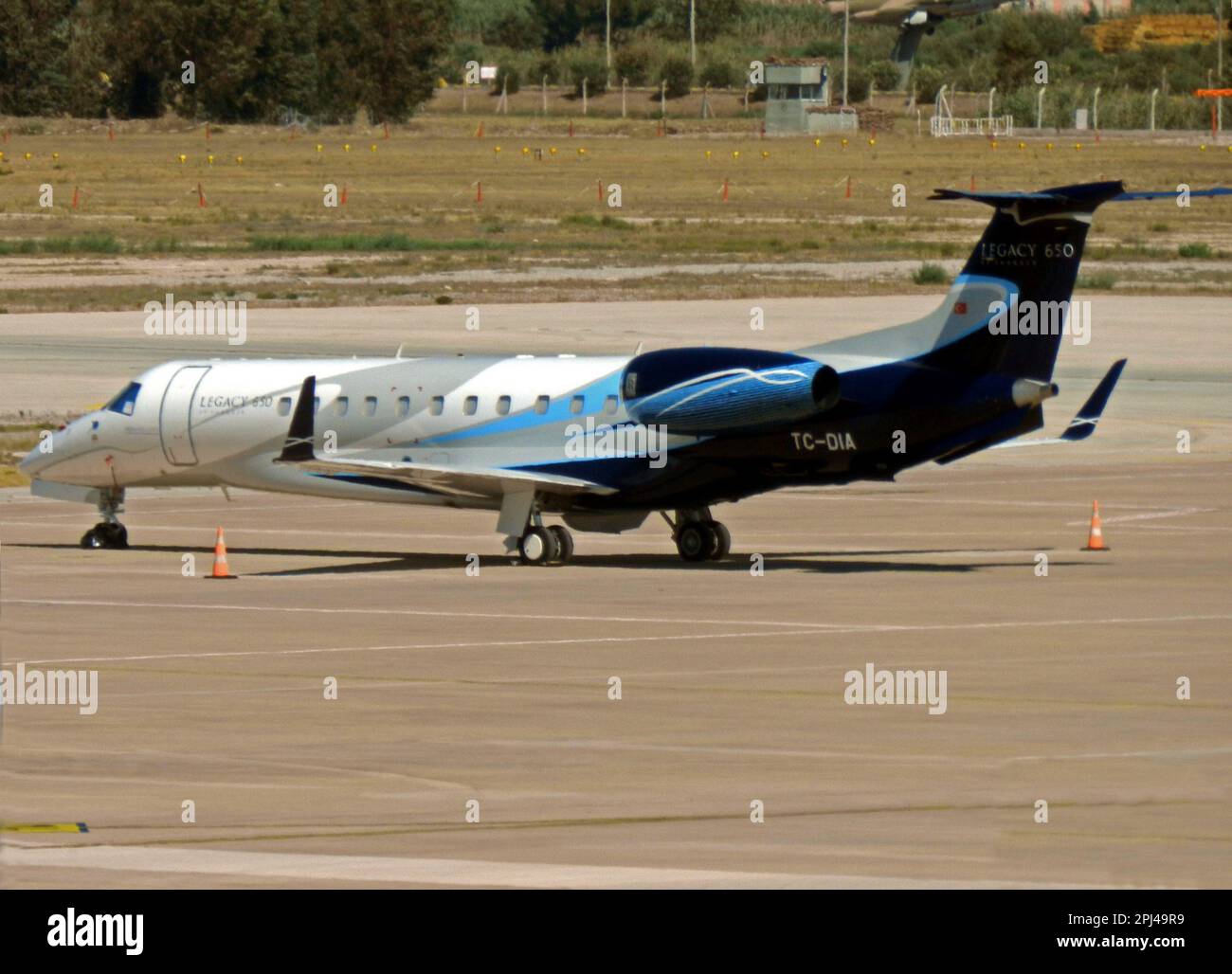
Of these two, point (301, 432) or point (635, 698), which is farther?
point (301, 432)

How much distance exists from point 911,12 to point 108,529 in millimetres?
158286

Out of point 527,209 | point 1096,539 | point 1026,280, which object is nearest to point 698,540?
point 1096,539

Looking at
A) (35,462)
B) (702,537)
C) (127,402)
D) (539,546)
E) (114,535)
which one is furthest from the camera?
(35,462)

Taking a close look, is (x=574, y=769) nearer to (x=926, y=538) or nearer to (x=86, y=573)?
(x=86, y=573)

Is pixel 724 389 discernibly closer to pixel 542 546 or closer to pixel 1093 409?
pixel 542 546

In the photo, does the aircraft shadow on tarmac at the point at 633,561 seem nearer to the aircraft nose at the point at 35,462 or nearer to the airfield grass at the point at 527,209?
the aircraft nose at the point at 35,462

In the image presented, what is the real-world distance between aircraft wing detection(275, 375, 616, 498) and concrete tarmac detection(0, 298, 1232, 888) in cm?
114

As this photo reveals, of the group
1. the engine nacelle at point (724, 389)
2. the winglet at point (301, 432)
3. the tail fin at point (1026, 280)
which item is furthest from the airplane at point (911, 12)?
the winglet at point (301, 432)

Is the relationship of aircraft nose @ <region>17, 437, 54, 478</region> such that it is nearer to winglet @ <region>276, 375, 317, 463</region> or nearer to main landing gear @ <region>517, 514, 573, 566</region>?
winglet @ <region>276, 375, 317, 463</region>

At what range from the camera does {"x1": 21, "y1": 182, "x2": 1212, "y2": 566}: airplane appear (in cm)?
3091

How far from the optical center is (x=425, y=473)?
3284 cm

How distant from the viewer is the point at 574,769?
19.1 metres

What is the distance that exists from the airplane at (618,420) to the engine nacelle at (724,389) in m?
0.03

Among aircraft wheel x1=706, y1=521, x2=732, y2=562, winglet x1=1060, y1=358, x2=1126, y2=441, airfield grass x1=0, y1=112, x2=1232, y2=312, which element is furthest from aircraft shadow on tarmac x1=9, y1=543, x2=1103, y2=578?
airfield grass x1=0, y1=112, x2=1232, y2=312
